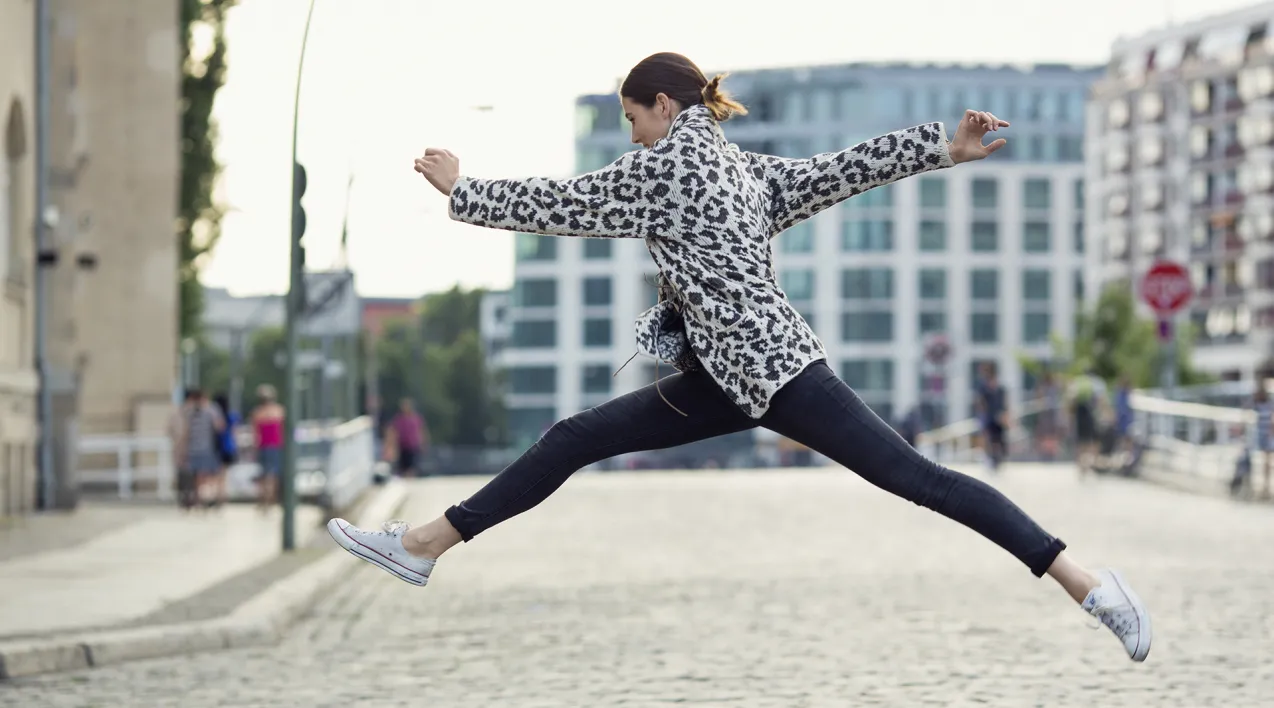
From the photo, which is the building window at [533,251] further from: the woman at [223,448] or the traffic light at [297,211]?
the traffic light at [297,211]

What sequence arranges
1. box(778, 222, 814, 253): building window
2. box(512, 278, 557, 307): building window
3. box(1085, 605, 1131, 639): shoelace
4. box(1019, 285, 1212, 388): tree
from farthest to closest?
box(512, 278, 557, 307): building window < box(778, 222, 814, 253): building window < box(1019, 285, 1212, 388): tree < box(1085, 605, 1131, 639): shoelace

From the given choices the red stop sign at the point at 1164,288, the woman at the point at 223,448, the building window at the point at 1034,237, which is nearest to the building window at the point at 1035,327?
the building window at the point at 1034,237

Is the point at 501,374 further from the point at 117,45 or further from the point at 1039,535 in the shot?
the point at 1039,535

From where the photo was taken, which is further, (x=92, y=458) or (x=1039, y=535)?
(x=92, y=458)

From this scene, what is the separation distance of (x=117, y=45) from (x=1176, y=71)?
86565 millimetres

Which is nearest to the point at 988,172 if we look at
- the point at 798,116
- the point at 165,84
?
the point at 798,116

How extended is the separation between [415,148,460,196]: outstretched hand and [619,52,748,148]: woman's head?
534mm

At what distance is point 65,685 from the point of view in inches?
361

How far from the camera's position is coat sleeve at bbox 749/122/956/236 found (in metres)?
6.21

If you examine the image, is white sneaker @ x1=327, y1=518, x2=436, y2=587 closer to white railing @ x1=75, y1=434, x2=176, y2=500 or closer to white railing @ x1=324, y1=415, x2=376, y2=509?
white railing @ x1=324, y1=415, x2=376, y2=509

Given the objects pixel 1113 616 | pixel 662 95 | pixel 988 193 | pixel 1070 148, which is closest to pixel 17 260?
pixel 662 95

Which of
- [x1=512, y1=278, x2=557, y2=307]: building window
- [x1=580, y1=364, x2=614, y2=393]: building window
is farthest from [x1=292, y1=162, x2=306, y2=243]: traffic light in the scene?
[x1=512, y1=278, x2=557, y2=307]: building window

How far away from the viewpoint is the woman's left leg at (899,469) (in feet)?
19.6

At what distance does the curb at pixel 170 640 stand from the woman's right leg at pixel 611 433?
3962mm
